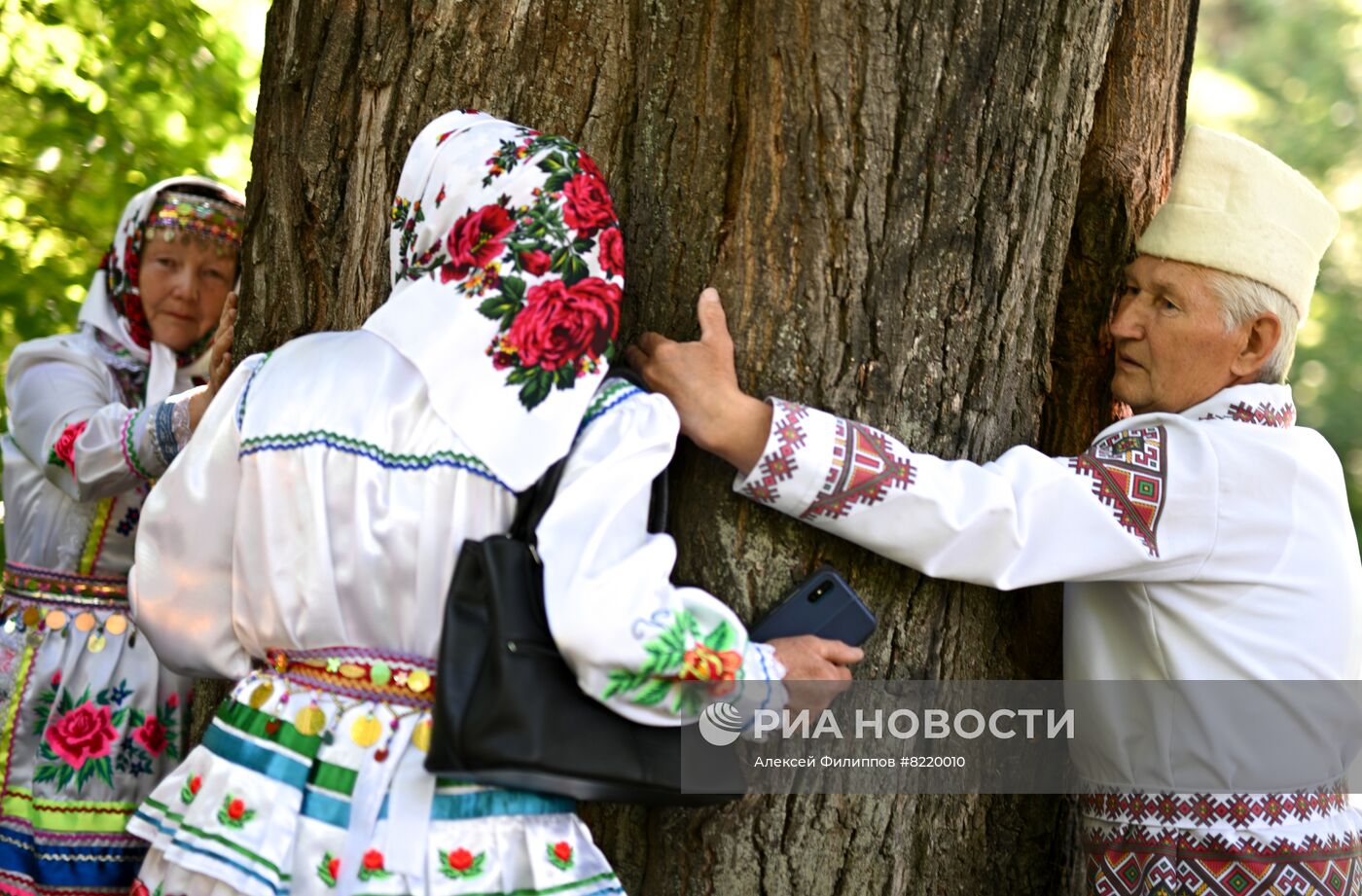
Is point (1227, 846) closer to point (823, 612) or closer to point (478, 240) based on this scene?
point (823, 612)

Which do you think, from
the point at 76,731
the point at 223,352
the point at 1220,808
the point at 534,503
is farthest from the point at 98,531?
the point at 1220,808

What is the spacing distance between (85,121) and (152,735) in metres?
2.73

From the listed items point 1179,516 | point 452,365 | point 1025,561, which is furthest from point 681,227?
point 1179,516

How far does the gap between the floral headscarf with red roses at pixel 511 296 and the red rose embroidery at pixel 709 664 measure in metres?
0.36

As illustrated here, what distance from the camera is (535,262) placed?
2197mm

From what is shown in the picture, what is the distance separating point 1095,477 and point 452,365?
1.25 meters

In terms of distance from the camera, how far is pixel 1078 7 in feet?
9.14

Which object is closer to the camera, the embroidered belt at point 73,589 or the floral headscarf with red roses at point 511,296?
the floral headscarf with red roses at point 511,296

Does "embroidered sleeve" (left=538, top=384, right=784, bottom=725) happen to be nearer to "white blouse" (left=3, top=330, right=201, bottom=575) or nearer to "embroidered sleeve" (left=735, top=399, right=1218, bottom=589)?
"embroidered sleeve" (left=735, top=399, right=1218, bottom=589)

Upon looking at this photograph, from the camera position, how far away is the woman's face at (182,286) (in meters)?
3.85

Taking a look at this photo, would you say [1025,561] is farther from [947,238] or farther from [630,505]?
[630,505]

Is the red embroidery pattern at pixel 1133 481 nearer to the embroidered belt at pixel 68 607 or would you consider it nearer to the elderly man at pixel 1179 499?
the elderly man at pixel 1179 499

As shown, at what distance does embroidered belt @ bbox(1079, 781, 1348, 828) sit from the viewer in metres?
2.75

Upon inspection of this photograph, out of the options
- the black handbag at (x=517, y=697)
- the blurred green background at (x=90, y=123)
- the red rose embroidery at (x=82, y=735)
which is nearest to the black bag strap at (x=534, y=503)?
the black handbag at (x=517, y=697)
